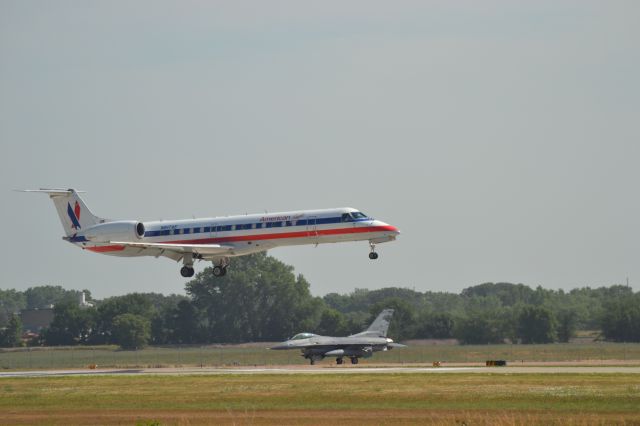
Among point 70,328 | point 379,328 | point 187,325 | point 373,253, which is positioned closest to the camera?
point 373,253

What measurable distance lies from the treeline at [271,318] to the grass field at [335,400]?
44.1 metres

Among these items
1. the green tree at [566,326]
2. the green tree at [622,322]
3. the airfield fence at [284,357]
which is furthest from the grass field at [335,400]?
the green tree at [566,326]

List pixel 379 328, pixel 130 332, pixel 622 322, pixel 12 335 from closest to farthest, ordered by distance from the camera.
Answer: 1. pixel 379 328
2. pixel 622 322
3. pixel 130 332
4. pixel 12 335

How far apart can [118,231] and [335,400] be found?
2630 centimetres

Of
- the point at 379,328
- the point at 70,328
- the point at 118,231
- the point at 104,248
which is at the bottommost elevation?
the point at 379,328

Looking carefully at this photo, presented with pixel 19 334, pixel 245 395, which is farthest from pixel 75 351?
pixel 245 395

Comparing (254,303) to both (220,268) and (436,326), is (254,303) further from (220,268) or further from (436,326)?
(220,268)

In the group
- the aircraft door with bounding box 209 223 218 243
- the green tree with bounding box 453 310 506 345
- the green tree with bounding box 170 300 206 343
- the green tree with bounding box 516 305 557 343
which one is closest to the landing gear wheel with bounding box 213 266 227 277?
the aircraft door with bounding box 209 223 218 243

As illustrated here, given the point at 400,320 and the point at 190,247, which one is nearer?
the point at 190,247

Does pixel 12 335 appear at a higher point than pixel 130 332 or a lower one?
higher

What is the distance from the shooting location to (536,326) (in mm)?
95188

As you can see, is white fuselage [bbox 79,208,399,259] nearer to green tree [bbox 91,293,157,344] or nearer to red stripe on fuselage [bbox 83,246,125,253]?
red stripe on fuselage [bbox 83,246,125,253]

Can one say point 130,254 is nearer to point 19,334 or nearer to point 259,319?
point 19,334

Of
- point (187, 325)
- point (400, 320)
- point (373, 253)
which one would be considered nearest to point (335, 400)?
point (373, 253)
